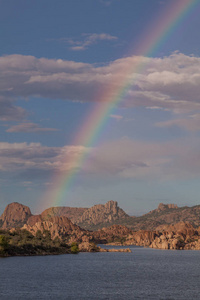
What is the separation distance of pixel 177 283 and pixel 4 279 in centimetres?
5442

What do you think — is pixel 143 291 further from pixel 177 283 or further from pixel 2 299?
pixel 2 299

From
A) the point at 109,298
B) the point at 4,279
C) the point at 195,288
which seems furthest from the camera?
the point at 4,279

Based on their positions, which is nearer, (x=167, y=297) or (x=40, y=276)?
(x=167, y=297)

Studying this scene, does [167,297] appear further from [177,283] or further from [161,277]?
[161,277]

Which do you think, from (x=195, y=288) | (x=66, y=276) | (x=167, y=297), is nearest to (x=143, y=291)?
(x=167, y=297)

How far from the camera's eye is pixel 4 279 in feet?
424

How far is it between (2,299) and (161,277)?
73423 mm

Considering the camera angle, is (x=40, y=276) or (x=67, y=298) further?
(x=40, y=276)

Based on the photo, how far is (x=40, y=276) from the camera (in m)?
144

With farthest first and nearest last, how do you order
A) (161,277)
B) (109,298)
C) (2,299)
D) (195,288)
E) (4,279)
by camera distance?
(161,277) < (4,279) < (195,288) < (109,298) < (2,299)

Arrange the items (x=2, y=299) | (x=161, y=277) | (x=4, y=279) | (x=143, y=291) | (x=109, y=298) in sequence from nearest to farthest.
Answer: (x=2, y=299)
(x=109, y=298)
(x=143, y=291)
(x=4, y=279)
(x=161, y=277)

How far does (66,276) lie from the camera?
14775 cm

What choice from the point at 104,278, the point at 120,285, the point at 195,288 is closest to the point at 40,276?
the point at 104,278

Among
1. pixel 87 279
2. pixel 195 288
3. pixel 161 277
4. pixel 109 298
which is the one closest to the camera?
pixel 109 298
